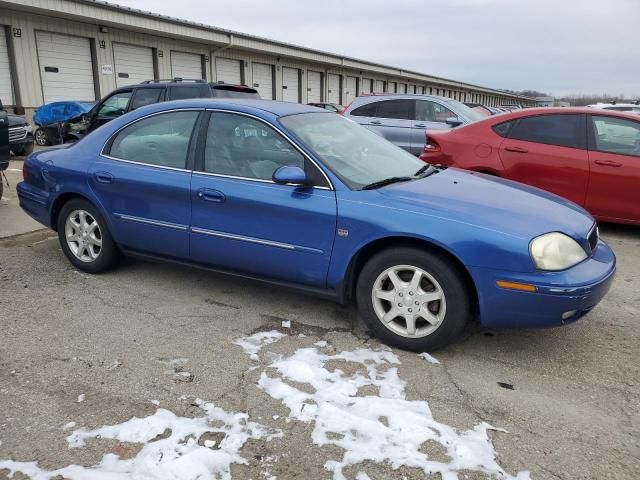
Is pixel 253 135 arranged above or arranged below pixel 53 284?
above

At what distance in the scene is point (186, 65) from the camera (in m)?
21.2

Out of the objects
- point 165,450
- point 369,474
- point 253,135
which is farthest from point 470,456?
point 253,135

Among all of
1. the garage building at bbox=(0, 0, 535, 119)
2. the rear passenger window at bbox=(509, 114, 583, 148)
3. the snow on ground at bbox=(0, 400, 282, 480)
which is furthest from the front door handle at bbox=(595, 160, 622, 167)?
the garage building at bbox=(0, 0, 535, 119)

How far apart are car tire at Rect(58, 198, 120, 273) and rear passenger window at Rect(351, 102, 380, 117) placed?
663cm

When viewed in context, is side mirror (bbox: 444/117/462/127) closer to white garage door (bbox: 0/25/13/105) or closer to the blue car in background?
the blue car in background

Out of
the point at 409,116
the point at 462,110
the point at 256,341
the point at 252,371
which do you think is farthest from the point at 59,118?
the point at 252,371

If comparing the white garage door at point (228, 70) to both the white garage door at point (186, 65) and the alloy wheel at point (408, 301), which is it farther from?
the alloy wheel at point (408, 301)

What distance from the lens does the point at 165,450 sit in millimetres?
2346

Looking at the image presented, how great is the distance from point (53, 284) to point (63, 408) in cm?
199

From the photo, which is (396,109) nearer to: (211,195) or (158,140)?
(158,140)

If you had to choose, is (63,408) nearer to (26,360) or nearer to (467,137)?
(26,360)

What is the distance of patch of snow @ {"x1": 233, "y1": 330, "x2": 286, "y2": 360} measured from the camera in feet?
10.8

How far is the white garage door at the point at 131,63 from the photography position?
60.6 feet

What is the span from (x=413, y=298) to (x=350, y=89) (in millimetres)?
32568
